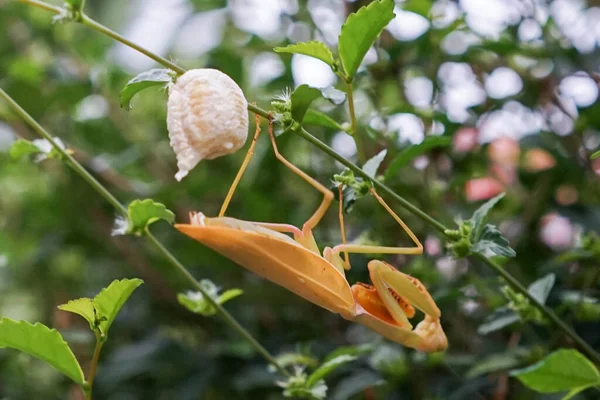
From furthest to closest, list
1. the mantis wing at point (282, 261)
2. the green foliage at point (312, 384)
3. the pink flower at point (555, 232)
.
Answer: the pink flower at point (555, 232) → the green foliage at point (312, 384) → the mantis wing at point (282, 261)

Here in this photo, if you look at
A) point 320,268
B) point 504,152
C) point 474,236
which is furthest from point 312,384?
point 504,152

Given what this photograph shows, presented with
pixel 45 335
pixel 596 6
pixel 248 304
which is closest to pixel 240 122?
pixel 45 335

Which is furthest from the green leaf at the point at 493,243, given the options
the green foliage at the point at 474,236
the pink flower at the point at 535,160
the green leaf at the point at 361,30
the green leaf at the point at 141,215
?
the pink flower at the point at 535,160

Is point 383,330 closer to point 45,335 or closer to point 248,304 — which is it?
point 45,335

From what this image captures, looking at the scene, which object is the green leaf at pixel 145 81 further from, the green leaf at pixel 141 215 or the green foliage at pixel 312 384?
the green foliage at pixel 312 384

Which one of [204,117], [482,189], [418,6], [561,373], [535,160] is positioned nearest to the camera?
[204,117]

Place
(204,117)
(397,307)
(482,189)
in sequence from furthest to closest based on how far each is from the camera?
(482,189) < (397,307) < (204,117)

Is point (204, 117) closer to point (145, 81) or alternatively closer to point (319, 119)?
point (145, 81)
